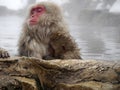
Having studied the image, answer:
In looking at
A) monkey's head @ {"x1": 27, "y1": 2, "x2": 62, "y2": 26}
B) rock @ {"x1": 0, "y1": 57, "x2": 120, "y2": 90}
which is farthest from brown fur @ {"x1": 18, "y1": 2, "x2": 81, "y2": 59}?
rock @ {"x1": 0, "y1": 57, "x2": 120, "y2": 90}

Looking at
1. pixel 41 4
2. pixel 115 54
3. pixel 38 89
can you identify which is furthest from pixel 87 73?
pixel 115 54

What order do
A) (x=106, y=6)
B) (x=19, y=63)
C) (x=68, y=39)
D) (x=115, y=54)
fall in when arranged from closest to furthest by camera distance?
(x=19, y=63)
(x=68, y=39)
(x=115, y=54)
(x=106, y=6)

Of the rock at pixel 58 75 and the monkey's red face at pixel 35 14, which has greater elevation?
the monkey's red face at pixel 35 14

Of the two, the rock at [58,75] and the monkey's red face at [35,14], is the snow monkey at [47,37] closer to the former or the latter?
the monkey's red face at [35,14]

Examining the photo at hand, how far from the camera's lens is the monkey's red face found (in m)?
3.87

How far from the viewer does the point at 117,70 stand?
3.06 metres

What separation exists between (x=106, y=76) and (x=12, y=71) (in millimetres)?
762

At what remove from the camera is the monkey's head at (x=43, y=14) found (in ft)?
12.7

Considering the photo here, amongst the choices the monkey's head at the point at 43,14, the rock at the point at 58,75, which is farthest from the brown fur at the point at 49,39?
the rock at the point at 58,75

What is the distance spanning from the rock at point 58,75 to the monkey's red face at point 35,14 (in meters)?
0.68

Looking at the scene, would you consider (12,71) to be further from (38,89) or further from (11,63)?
(38,89)

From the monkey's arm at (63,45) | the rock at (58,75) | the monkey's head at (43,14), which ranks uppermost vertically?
the monkey's head at (43,14)

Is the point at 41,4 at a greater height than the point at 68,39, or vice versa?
the point at 41,4

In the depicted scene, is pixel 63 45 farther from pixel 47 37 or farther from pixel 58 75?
pixel 58 75
